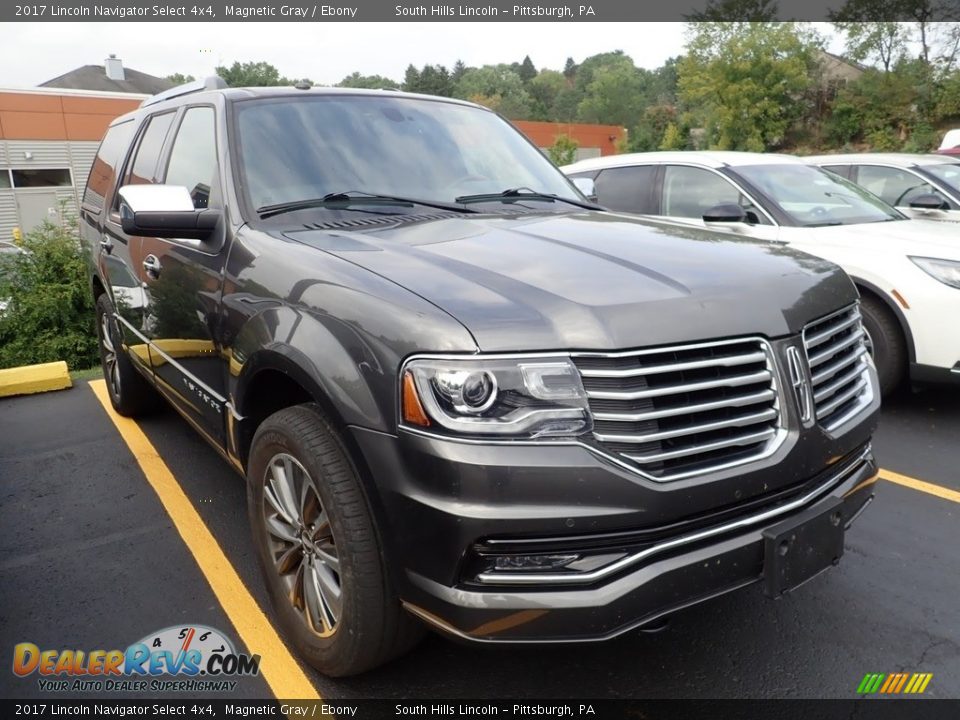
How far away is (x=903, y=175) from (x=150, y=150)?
7.08 m

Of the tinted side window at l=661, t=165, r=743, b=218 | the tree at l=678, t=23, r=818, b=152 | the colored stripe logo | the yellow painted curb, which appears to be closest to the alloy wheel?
the colored stripe logo

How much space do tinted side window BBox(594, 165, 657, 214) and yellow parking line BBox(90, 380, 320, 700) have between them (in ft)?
13.7

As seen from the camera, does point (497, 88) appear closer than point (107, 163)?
No

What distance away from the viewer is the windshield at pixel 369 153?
10.2 ft

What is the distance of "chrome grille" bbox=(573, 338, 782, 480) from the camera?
6.37 ft

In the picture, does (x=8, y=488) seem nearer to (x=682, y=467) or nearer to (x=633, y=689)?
(x=633, y=689)

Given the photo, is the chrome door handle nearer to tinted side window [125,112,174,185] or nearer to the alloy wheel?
tinted side window [125,112,174,185]

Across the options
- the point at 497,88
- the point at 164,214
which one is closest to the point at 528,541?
the point at 164,214

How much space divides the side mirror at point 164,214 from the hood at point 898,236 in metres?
4.26

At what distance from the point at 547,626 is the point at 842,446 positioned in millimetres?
1116

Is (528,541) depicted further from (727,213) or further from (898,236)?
(898,236)

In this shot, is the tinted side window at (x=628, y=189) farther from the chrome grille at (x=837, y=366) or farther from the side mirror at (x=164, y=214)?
the side mirror at (x=164, y=214)

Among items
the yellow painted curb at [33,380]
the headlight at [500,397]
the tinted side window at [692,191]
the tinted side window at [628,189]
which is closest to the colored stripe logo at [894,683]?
the headlight at [500,397]

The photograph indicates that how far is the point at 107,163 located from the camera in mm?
5043
